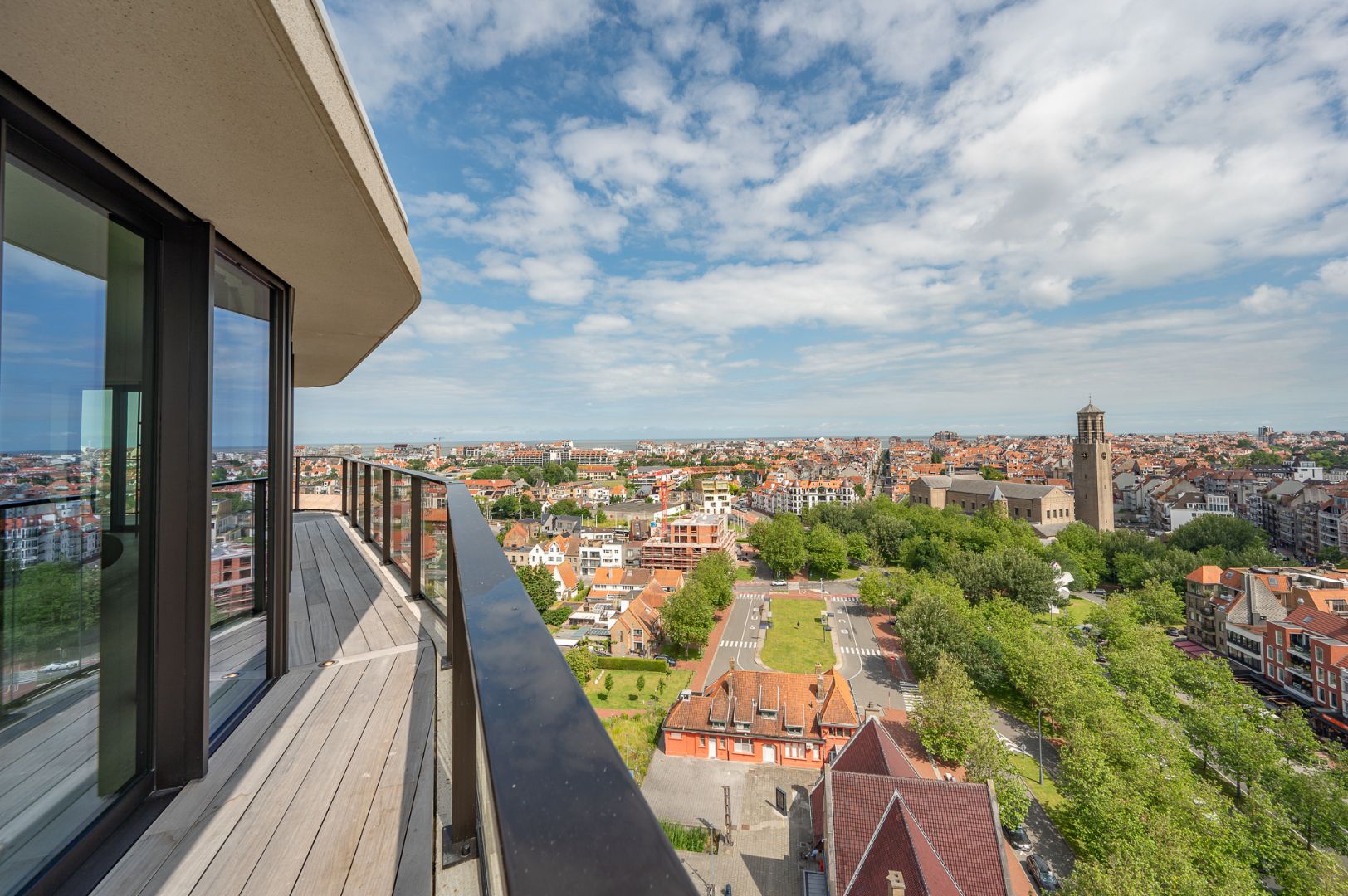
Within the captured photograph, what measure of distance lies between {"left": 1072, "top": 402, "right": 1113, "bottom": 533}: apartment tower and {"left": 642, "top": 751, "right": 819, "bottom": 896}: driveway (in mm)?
34887

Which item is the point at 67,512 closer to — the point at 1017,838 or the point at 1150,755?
the point at 1017,838

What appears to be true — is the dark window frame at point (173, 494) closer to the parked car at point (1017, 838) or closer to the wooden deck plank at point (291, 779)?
the wooden deck plank at point (291, 779)

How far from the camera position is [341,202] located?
6.21 ft

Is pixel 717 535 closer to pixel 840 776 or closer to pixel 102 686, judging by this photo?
pixel 840 776

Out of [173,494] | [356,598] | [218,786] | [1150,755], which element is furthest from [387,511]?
[1150,755]

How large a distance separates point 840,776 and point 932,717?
4.40 m

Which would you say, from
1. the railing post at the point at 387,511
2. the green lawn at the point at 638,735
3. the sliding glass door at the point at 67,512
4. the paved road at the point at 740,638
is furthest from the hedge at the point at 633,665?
the sliding glass door at the point at 67,512

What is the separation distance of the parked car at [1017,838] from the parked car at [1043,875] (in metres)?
0.40

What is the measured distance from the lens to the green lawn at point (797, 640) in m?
18.7

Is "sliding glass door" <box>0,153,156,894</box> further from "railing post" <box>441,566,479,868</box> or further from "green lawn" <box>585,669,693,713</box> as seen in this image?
"green lawn" <box>585,669,693,713</box>

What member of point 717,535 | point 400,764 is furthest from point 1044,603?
point 400,764

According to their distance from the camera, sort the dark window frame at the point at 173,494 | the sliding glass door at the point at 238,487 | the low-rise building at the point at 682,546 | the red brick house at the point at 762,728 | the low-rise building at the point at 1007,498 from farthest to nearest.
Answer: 1. the low-rise building at the point at 1007,498
2. the low-rise building at the point at 682,546
3. the red brick house at the point at 762,728
4. the sliding glass door at the point at 238,487
5. the dark window frame at the point at 173,494

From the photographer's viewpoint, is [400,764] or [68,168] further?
[400,764]

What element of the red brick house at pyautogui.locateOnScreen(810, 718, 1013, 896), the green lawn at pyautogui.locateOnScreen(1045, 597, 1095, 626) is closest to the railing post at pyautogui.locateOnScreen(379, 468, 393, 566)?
the red brick house at pyautogui.locateOnScreen(810, 718, 1013, 896)
